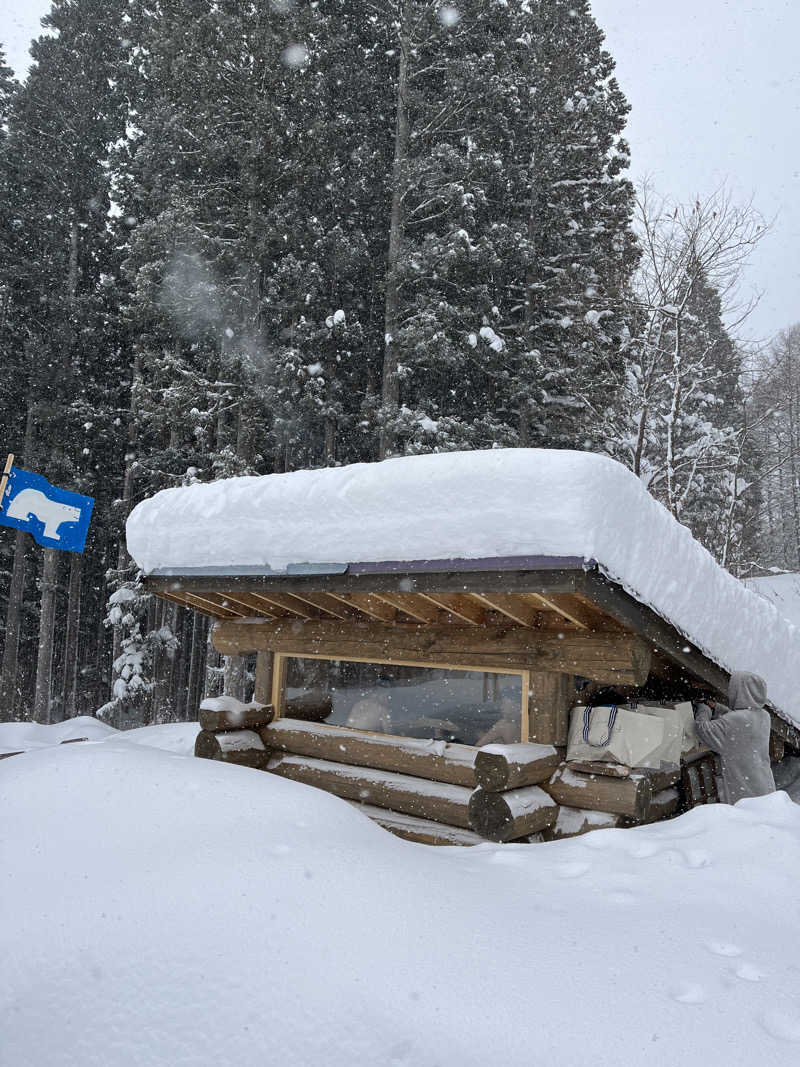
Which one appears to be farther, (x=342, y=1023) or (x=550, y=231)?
(x=550, y=231)

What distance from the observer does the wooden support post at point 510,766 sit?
4.80 m

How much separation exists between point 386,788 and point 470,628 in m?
1.70

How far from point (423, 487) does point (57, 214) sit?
2000cm

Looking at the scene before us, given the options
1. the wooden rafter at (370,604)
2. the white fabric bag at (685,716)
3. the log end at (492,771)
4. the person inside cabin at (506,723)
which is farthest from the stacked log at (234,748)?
the white fabric bag at (685,716)

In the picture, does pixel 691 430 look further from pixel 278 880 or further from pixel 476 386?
pixel 278 880

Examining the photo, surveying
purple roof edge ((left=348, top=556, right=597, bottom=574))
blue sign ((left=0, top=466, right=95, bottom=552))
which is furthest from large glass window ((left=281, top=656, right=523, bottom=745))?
blue sign ((left=0, top=466, right=95, bottom=552))

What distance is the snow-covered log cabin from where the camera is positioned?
436 centimetres

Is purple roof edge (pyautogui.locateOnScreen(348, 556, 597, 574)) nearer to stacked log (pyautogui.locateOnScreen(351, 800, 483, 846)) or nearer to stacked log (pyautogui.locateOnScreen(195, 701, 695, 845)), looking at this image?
stacked log (pyautogui.locateOnScreen(195, 701, 695, 845))

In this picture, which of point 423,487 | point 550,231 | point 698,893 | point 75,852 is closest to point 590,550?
point 423,487

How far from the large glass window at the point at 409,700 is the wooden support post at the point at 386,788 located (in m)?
0.50

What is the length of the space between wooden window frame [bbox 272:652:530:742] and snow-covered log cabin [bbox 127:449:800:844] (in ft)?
0.08

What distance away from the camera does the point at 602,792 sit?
5035 mm

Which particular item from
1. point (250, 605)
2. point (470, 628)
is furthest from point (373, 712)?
point (470, 628)

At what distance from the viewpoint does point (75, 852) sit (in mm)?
3400
